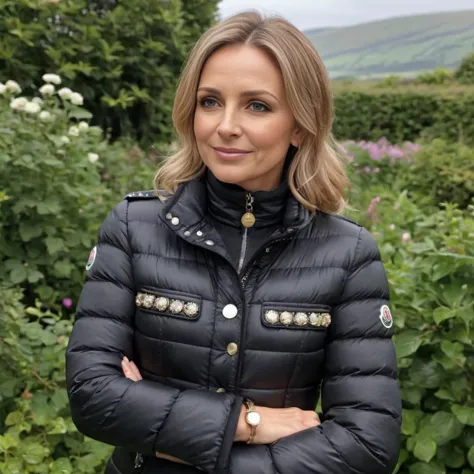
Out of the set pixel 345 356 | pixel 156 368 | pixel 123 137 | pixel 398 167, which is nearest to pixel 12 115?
pixel 123 137

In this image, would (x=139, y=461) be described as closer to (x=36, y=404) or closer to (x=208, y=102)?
(x=208, y=102)

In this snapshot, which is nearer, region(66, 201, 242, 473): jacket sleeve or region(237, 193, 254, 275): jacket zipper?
region(66, 201, 242, 473): jacket sleeve

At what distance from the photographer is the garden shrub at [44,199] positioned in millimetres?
3441

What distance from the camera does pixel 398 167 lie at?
770 cm

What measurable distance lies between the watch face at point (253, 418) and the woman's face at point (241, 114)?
0.53 meters

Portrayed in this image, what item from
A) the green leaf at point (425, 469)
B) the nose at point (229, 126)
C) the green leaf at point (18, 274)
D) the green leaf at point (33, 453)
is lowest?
the green leaf at point (425, 469)

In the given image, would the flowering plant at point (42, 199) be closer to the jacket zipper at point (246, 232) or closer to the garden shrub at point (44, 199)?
the garden shrub at point (44, 199)

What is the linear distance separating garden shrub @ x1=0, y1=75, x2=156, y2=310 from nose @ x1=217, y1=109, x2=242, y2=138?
6.87 ft

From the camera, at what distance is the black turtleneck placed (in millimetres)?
1612

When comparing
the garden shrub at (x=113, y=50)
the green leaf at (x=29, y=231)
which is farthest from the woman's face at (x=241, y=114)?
the garden shrub at (x=113, y=50)

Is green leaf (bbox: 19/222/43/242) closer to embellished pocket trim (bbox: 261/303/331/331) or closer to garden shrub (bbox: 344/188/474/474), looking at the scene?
garden shrub (bbox: 344/188/474/474)

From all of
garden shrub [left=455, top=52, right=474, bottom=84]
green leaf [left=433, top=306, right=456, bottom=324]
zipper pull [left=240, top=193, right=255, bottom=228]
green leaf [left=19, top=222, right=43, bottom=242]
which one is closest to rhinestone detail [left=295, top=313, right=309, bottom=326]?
zipper pull [left=240, top=193, right=255, bottom=228]

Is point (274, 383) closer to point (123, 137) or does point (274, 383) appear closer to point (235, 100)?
point (235, 100)

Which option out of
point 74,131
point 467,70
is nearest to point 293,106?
point 74,131
